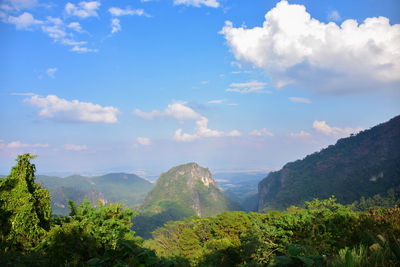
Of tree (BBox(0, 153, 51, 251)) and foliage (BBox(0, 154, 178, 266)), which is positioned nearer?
foliage (BBox(0, 154, 178, 266))

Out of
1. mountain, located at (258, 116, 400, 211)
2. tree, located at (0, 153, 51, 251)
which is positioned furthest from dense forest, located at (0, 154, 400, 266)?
mountain, located at (258, 116, 400, 211)

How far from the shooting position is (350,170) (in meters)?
132

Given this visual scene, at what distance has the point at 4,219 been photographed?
43.3ft

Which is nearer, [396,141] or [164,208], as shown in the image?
[396,141]

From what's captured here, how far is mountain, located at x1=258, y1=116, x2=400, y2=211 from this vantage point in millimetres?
107938

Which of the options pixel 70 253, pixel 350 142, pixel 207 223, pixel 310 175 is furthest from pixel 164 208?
pixel 70 253

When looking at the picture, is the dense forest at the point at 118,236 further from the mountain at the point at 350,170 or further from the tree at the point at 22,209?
the mountain at the point at 350,170

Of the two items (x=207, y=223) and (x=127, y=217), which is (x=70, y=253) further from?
(x=207, y=223)

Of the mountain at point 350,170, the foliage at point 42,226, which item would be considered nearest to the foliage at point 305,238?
the foliage at point 42,226

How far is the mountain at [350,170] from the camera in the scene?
10794cm

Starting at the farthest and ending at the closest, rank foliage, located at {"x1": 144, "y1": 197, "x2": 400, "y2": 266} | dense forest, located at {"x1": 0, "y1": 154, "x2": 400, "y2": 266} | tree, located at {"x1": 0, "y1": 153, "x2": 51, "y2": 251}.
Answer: tree, located at {"x1": 0, "y1": 153, "x2": 51, "y2": 251} < dense forest, located at {"x1": 0, "y1": 154, "x2": 400, "y2": 266} < foliage, located at {"x1": 144, "y1": 197, "x2": 400, "y2": 266}

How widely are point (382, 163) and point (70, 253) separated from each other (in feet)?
517

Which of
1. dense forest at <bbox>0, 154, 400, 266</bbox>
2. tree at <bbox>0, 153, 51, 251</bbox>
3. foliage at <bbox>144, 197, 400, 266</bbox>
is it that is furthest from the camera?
tree at <bbox>0, 153, 51, 251</bbox>

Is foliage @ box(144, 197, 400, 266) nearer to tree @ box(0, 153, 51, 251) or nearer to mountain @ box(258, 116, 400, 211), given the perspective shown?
tree @ box(0, 153, 51, 251)
